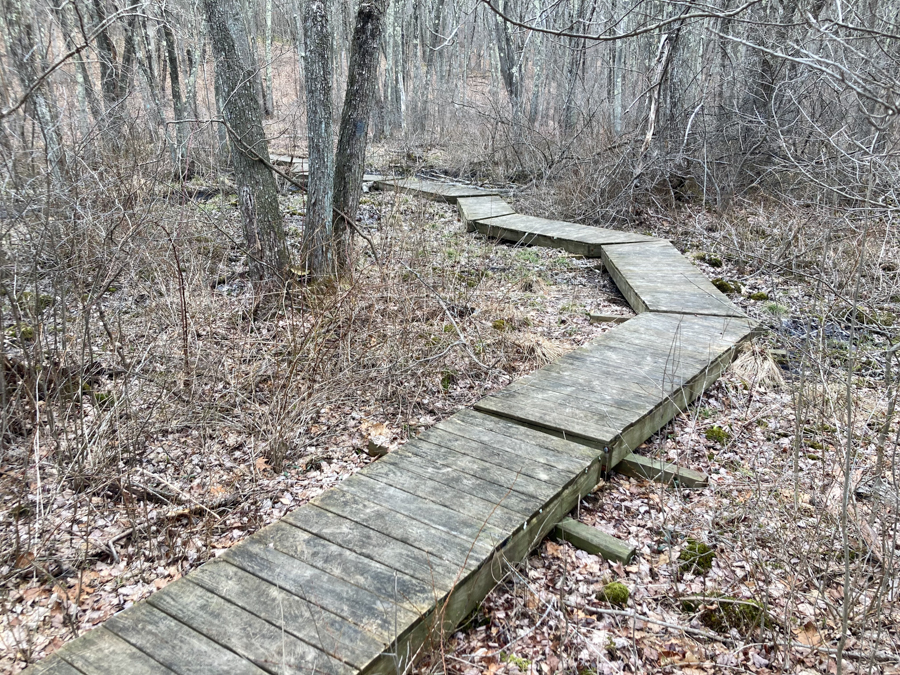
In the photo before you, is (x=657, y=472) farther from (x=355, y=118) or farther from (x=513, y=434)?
(x=355, y=118)

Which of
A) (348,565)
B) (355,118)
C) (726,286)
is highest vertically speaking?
(355,118)

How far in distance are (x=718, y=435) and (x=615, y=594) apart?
5.52 ft

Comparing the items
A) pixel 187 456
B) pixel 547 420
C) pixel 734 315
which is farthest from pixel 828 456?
pixel 187 456

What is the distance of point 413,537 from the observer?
2596mm

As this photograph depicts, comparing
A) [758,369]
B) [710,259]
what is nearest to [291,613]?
[758,369]

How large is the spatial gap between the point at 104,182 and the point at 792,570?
5.82 meters

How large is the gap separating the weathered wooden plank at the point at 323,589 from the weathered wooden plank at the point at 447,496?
63 centimetres

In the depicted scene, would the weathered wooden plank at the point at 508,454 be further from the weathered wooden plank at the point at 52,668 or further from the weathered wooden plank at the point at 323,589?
the weathered wooden plank at the point at 52,668

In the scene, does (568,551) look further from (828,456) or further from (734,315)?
(734,315)

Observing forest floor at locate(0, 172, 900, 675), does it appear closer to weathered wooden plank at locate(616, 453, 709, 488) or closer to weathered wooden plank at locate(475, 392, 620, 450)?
weathered wooden plank at locate(616, 453, 709, 488)

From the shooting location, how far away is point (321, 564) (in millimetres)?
2428

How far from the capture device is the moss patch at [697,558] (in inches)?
112

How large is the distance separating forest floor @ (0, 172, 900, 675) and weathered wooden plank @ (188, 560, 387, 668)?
289mm

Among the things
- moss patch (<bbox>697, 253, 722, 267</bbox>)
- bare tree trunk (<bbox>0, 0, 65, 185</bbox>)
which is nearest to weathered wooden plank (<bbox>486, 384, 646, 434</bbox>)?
bare tree trunk (<bbox>0, 0, 65, 185</bbox>)
